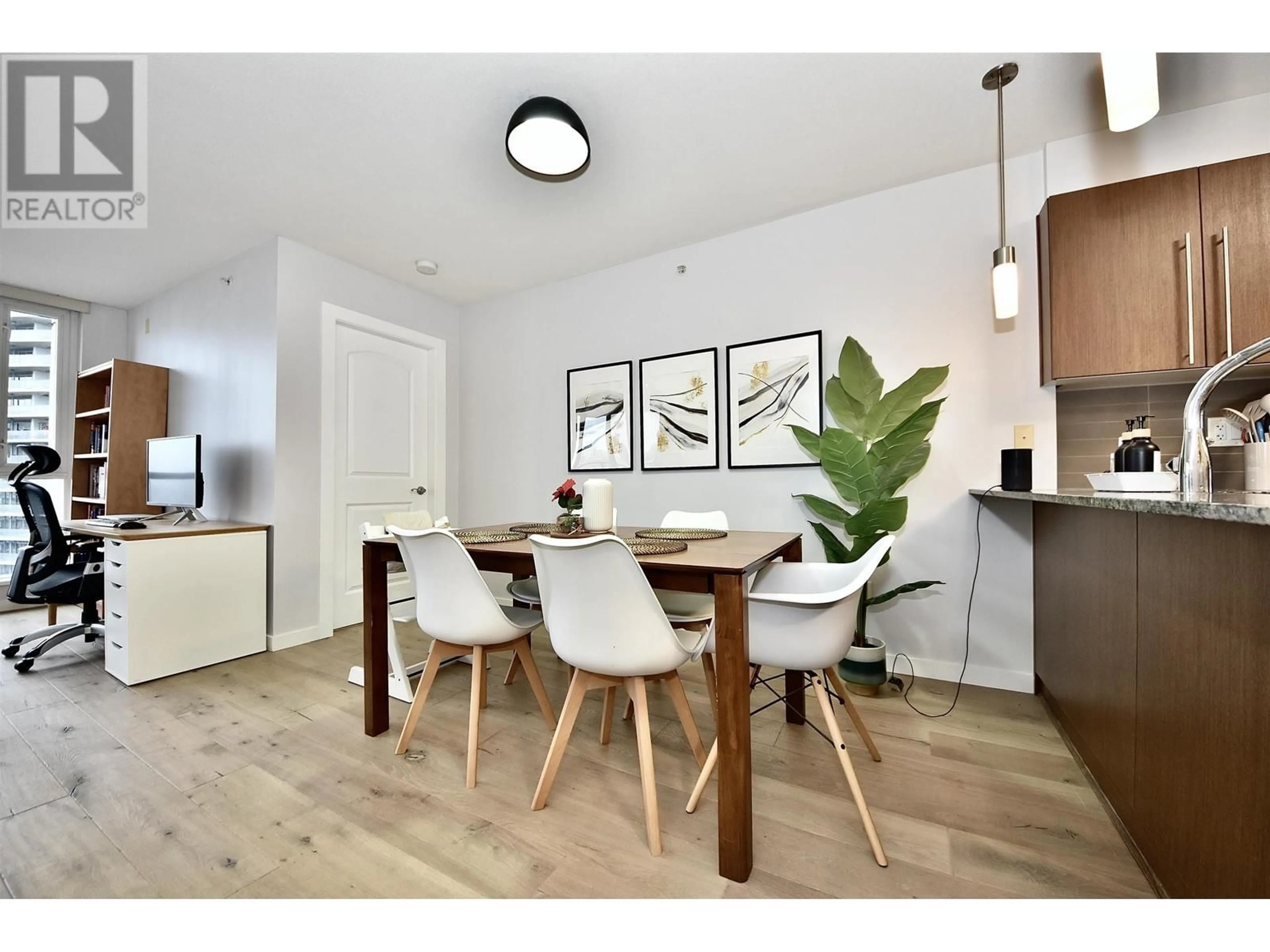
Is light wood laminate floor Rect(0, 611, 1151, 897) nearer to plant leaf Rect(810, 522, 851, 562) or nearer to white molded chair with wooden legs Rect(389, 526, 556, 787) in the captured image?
white molded chair with wooden legs Rect(389, 526, 556, 787)

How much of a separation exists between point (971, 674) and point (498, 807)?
2.23 meters

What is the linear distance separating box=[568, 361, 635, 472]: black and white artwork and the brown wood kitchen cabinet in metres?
2.22

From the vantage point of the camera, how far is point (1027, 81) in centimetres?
182

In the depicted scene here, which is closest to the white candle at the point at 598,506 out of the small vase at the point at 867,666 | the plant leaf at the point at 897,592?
the plant leaf at the point at 897,592

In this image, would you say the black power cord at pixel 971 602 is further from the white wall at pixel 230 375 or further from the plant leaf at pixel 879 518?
the white wall at pixel 230 375

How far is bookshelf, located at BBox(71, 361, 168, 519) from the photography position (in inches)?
133

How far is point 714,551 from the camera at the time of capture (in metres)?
1.48

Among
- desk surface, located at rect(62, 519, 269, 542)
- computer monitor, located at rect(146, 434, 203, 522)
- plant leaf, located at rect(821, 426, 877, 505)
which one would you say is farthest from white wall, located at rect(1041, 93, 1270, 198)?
computer monitor, located at rect(146, 434, 203, 522)

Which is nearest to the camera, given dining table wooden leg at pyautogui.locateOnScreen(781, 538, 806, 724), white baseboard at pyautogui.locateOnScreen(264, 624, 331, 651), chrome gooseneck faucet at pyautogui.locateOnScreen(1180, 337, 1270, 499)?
chrome gooseneck faucet at pyautogui.locateOnScreen(1180, 337, 1270, 499)

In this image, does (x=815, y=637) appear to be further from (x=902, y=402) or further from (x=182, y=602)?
(x=182, y=602)

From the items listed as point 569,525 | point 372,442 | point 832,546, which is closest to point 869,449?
point 832,546

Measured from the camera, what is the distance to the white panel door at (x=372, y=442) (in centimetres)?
326
